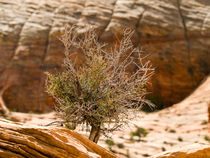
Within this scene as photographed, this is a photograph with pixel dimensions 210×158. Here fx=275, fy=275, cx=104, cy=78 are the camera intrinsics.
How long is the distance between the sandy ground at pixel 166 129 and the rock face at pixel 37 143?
5.22 meters

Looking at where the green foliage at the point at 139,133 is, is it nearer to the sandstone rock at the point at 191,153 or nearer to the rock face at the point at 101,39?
the rock face at the point at 101,39

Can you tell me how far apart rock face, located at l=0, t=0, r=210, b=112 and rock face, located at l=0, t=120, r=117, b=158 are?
14.7 meters

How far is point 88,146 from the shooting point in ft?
15.6

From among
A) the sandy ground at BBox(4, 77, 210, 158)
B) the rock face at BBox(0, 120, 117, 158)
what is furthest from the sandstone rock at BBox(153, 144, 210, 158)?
the sandy ground at BBox(4, 77, 210, 158)

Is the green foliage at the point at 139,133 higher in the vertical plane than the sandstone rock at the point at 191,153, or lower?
lower

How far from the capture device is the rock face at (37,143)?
3.73m

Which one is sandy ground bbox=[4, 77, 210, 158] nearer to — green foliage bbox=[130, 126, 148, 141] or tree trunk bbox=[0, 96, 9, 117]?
green foliage bbox=[130, 126, 148, 141]

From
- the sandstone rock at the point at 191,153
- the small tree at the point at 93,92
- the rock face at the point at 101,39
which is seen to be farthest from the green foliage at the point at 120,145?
the rock face at the point at 101,39

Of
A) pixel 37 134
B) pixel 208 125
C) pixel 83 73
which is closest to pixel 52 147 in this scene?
pixel 37 134

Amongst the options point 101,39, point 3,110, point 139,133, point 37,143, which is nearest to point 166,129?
point 139,133

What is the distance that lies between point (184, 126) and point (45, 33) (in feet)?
40.2

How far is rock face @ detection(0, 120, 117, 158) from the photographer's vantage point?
12.3 ft

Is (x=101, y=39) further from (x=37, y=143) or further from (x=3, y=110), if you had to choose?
(x=37, y=143)

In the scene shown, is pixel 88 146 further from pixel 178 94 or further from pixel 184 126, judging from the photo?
pixel 178 94
